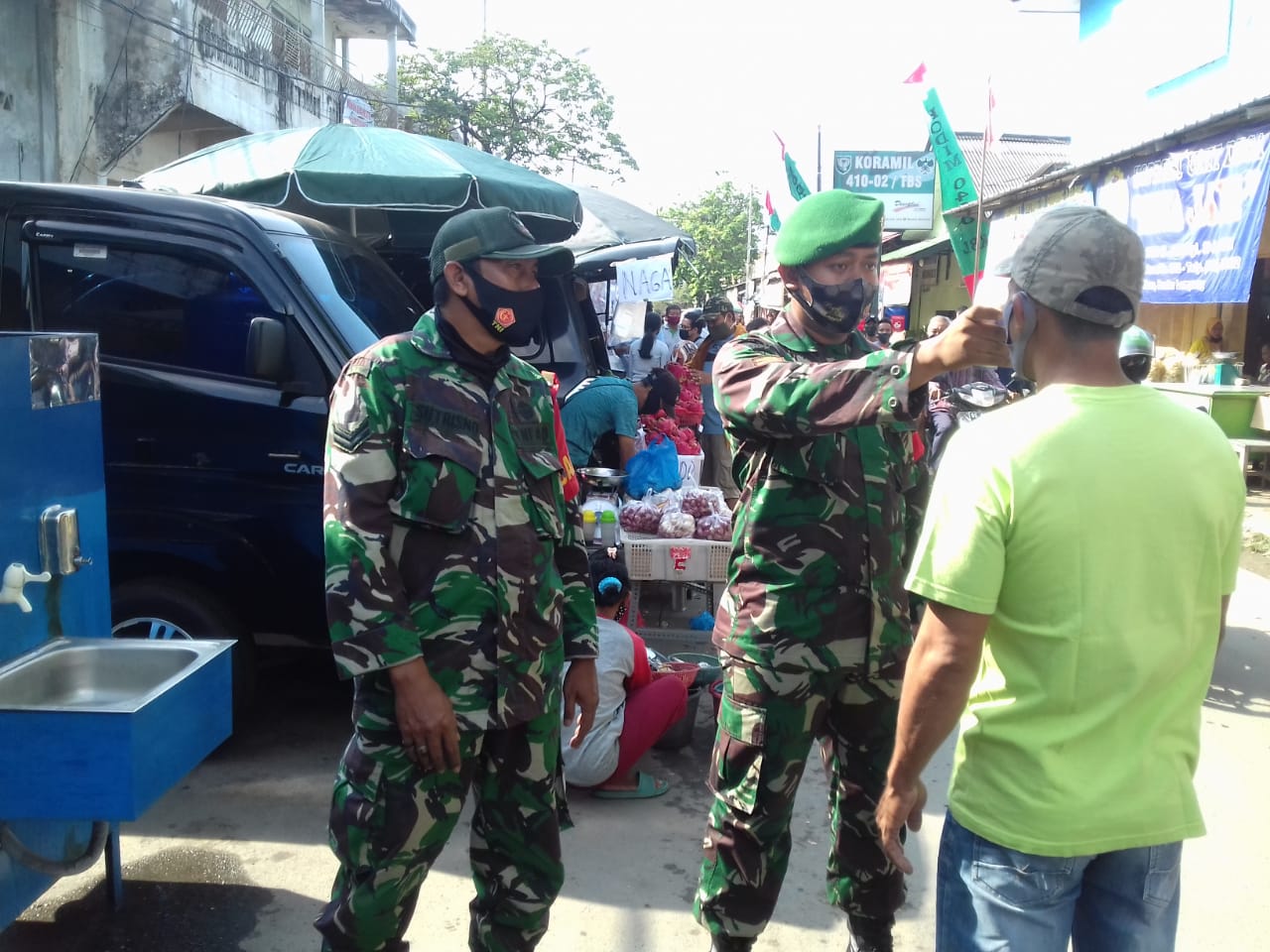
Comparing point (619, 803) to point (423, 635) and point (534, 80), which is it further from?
point (534, 80)

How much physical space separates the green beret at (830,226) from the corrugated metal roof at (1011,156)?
2477 cm

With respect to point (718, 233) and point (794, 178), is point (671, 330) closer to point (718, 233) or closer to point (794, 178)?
point (794, 178)

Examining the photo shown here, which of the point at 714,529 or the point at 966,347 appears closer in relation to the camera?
the point at 966,347

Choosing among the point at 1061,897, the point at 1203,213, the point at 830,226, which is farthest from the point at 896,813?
the point at 1203,213

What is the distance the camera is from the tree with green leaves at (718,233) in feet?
172

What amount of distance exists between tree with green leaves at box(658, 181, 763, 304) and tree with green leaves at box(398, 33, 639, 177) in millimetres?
19846

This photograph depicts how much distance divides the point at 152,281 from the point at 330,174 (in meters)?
3.65

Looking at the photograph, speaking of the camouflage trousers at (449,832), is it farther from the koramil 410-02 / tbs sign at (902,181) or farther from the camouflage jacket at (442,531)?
the koramil 410-02 / tbs sign at (902,181)

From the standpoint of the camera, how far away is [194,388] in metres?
4.09

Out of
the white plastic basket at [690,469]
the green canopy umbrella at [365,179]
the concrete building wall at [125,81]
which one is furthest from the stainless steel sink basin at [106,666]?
the concrete building wall at [125,81]

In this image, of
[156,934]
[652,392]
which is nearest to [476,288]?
[156,934]

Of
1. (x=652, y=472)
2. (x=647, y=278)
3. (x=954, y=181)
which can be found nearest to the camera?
(x=652, y=472)

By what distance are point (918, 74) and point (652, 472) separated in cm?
1438

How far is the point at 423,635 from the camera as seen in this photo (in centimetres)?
227
